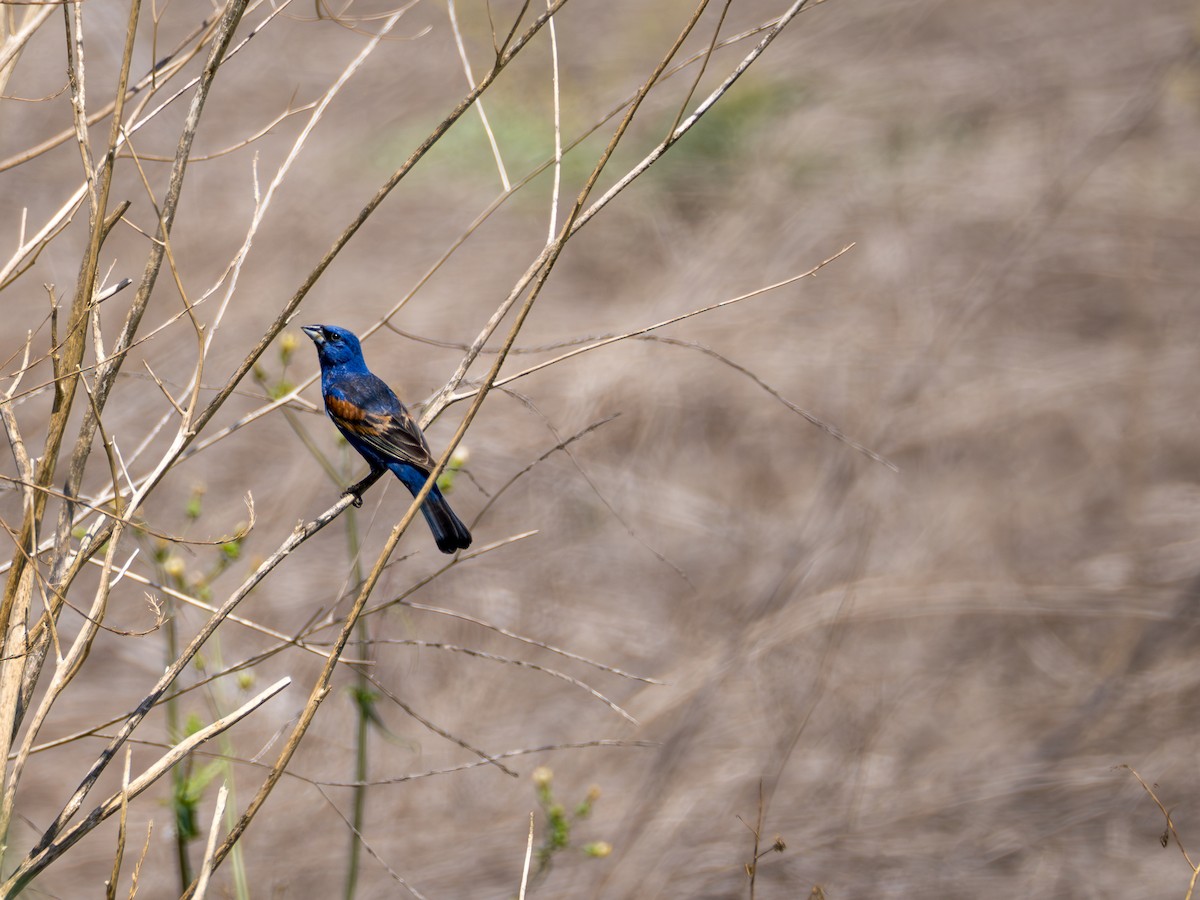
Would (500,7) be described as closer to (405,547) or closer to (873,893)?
(405,547)

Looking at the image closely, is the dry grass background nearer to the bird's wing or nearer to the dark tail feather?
the bird's wing

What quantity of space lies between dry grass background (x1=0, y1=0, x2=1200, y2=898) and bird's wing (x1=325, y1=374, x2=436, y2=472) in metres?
1.27

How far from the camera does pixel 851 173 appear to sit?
8.05 metres

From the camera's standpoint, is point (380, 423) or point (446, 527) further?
point (380, 423)

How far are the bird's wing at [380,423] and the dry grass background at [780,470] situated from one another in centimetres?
127

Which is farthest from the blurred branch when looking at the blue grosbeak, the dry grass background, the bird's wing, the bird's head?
the bird's head

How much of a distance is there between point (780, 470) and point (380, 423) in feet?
A: 10.6

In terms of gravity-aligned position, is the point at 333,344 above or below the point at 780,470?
above

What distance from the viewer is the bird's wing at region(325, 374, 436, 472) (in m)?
3.96

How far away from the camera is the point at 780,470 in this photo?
674 centimetres

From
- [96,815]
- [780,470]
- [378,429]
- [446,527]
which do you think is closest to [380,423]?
[378,429]

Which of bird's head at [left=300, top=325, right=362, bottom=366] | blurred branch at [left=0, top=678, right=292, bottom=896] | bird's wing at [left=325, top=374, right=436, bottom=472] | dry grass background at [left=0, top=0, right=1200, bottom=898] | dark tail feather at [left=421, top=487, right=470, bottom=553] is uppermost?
blurred branch at [left=0, top=678, right=292, bottom=896]

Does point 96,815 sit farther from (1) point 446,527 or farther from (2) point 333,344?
(2) point 333,344

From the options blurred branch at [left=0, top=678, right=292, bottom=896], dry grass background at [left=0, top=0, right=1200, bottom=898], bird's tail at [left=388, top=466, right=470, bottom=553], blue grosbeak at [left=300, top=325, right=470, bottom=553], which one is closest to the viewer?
blurred branch at [left=0, top=678, right=292, bottom=896]
